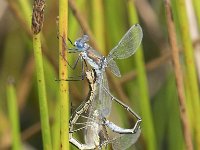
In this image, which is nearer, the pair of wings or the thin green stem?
the thin green stem

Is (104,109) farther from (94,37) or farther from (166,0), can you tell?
(94,37)

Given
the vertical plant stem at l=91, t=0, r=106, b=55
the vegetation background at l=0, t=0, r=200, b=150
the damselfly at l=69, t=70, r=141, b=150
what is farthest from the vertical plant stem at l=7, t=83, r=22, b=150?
the vertical plant stem at l=91, t=0, r=106, b=55

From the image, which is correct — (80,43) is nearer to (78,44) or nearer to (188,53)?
(78,44)

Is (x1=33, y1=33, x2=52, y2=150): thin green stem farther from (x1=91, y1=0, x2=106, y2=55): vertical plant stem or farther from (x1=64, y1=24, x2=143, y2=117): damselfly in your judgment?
(x1=91, y1=0, x2=106, y2=55): vertical plant stem

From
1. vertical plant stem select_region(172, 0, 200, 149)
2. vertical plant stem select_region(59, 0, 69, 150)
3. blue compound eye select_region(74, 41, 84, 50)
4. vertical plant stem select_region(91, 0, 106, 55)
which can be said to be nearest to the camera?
vertical plant stem select_region(59, 0, 69, 150)

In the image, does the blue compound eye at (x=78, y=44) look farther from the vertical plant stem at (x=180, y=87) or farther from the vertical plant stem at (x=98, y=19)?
the vertical plant stem at (x=98, y=19)

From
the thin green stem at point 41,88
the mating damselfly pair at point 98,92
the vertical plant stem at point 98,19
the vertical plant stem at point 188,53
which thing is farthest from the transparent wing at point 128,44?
the vertical plant stem at point 98,19

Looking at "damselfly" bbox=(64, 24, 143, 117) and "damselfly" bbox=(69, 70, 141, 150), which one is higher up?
"damselfly" bbox=(64, 24, 143, 117)
